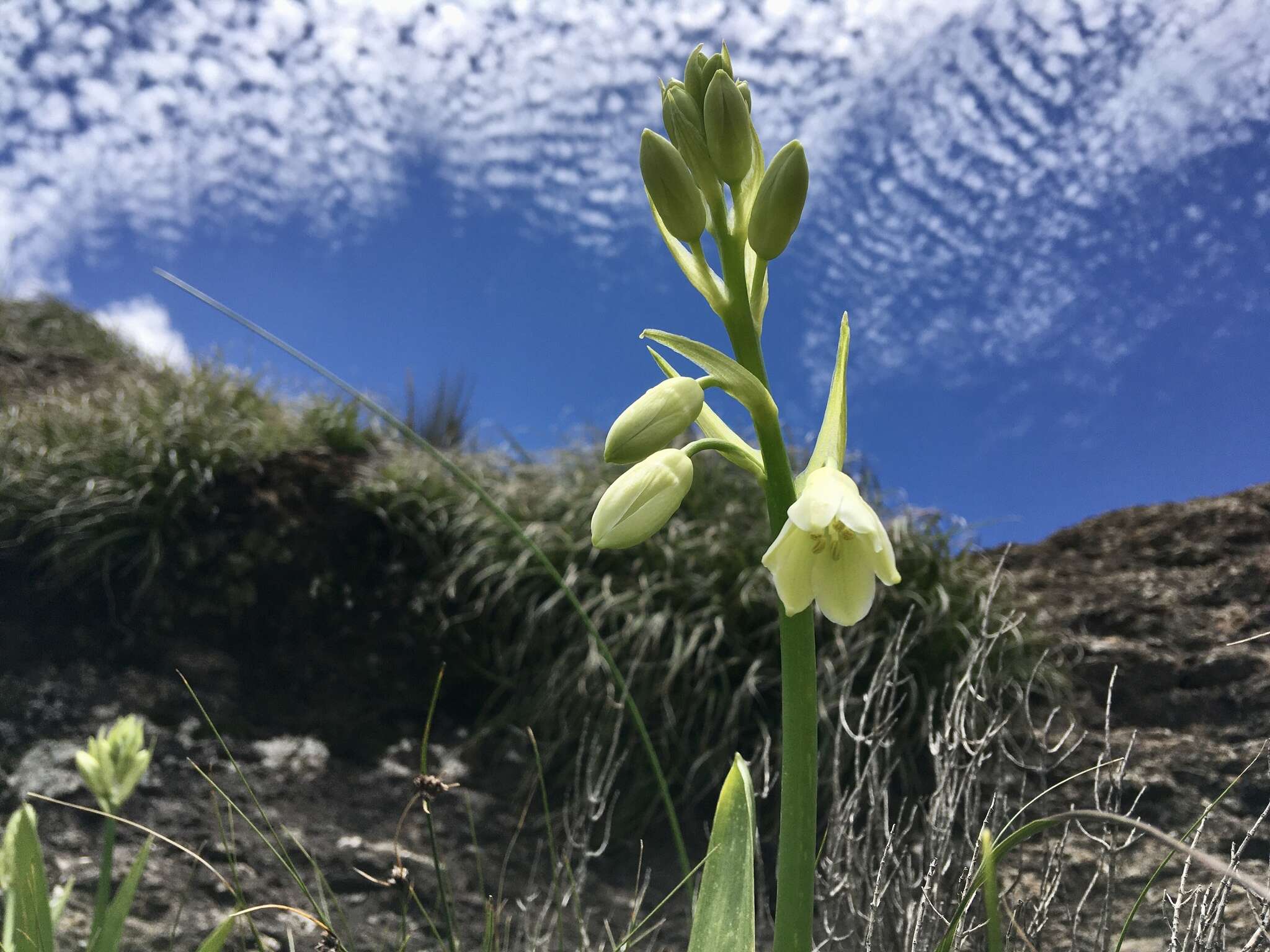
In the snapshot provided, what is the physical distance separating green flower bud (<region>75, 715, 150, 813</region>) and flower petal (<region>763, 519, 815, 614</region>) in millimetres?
1028

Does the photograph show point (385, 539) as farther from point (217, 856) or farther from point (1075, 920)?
point (1075, 920)

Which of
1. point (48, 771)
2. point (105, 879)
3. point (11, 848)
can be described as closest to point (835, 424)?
point (105, 879)

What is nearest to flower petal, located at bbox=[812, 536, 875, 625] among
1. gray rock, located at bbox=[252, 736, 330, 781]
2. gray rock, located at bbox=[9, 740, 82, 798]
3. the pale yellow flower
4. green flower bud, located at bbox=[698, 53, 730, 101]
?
the pale yellow flower

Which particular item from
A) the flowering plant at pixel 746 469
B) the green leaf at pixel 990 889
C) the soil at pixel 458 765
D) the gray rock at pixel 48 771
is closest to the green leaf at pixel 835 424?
the flowering plant at pixel 746 469

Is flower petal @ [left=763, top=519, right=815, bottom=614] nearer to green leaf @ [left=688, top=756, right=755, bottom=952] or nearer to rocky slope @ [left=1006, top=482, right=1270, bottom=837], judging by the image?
green leaf @ [left=688, top=756, right=755, bottom=952]

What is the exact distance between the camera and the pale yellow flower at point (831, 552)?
1.00m

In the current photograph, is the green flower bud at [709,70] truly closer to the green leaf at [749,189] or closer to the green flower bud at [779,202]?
the green leaf at [749,189]

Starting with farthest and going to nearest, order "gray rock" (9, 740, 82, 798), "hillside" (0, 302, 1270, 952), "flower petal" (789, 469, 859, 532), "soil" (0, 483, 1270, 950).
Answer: "gray rock" (9, 740, 82, 798) < "hillside" (0, 302, 1270, 952) < "soil" (0, 483, 1270, 950) < "flower petal" (789, 469, 859, 532)

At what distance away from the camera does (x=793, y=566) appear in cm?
106

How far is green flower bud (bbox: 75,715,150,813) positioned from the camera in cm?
138

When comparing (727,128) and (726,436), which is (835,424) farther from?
(727,128)

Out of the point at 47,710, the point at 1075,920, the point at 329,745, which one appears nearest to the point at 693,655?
the point at 329,745

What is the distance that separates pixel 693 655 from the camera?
3.05 m

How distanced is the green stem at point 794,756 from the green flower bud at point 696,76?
1.57 feet
